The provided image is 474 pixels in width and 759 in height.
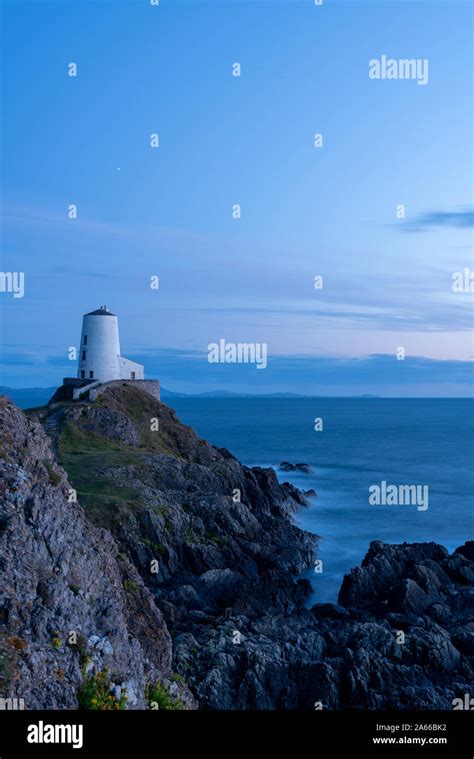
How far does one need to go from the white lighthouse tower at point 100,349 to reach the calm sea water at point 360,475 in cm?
2443

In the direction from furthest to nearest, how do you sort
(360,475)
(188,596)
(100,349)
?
(360,475)
(100,349)
(188,596)

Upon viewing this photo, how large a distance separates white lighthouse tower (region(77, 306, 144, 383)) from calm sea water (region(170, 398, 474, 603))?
24.4m

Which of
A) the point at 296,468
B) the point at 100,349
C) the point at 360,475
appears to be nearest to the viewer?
the point at 100,349

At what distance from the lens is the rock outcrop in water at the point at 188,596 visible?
17.8 metres

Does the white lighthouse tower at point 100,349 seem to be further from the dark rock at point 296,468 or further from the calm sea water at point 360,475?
the dark rock at point 296,468

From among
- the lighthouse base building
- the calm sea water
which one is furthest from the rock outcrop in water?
the lighthouse base building

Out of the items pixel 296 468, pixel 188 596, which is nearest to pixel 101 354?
pixel 296 468

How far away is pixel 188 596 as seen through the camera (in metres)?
36.5

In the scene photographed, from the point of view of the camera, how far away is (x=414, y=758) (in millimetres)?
13320

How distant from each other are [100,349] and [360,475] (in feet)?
118

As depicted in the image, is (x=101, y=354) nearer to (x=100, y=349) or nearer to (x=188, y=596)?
(x=100, y=349)

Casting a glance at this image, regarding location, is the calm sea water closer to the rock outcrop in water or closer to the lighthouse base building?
the rock outcrop in water

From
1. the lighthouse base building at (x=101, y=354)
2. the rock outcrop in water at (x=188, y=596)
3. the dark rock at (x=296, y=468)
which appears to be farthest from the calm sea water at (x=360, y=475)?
the lighthouse base building at (x=101, y=354)

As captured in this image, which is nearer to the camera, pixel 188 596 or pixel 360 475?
pixel 188 596
